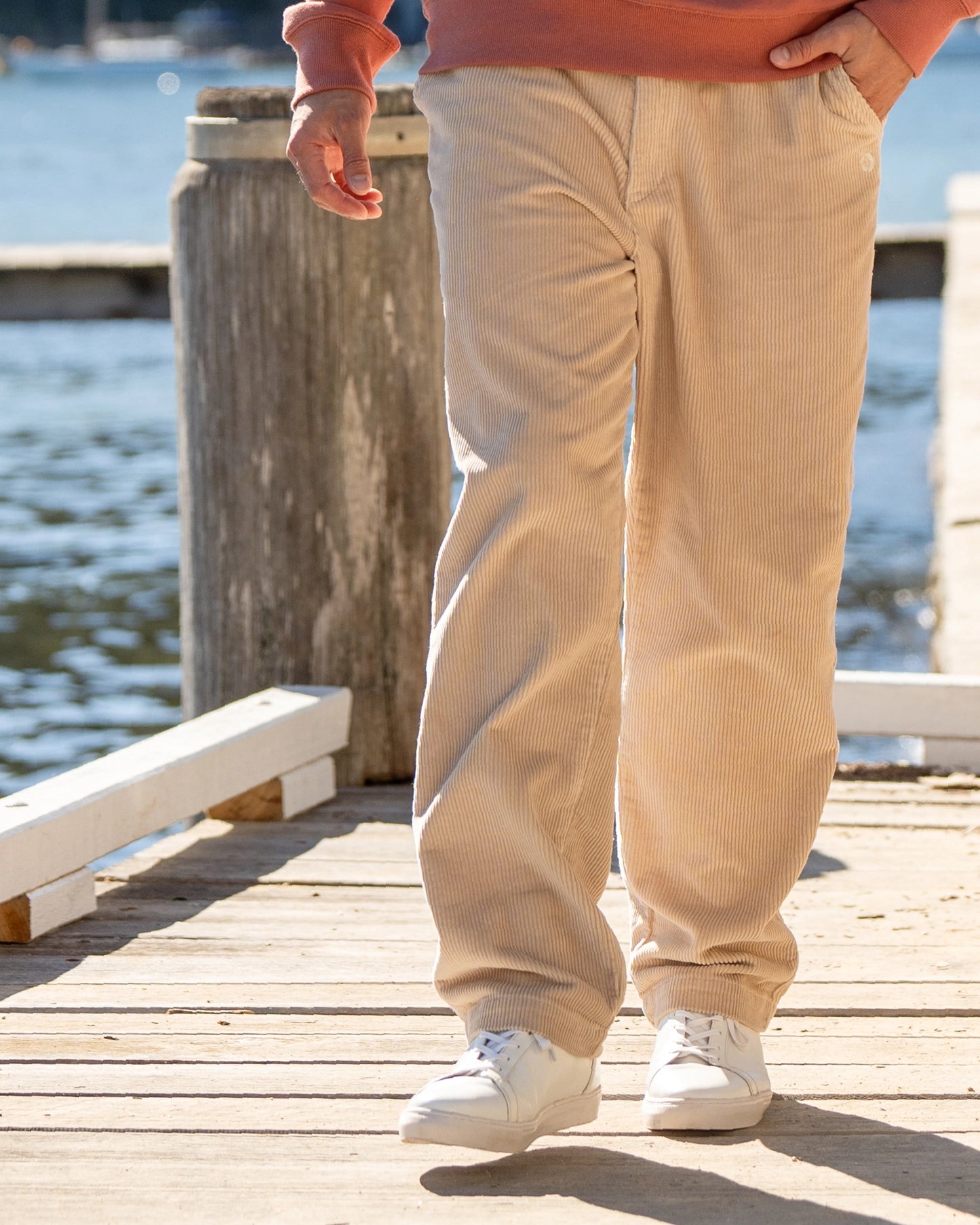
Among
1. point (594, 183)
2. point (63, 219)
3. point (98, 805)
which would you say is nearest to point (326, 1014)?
point (98, 805)

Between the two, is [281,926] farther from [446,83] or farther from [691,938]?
[446,83]

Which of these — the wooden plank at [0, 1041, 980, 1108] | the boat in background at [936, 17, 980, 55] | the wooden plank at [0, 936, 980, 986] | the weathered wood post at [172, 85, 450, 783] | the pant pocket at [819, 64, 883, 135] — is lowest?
the wooden plank at [0, 936, 980, 986]

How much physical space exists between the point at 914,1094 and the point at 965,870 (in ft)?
2.83

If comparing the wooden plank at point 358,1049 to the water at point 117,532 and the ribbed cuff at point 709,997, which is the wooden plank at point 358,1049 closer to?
the ribbed cuff at point 709,997

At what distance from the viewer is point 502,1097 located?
1807 mm

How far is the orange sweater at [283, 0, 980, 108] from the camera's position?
1849mm

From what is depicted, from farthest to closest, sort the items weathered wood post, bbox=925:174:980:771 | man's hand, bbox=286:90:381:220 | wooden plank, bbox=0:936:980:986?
1. weathered wood post, bbox=925:174:980:771
2. wooden plank, bbox=0:936:980:986
3. man's hand, bbox=286:90:381:220

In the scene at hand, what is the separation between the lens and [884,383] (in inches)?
533

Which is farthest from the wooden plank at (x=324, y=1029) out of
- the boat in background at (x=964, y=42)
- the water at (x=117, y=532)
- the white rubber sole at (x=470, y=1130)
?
the boat in background at (x=964, y=42)

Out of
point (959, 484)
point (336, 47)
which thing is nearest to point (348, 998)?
point (336, 47)

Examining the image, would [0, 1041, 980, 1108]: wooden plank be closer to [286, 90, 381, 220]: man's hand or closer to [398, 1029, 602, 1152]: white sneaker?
[398, 1029, 602, 1152]: white sneaker

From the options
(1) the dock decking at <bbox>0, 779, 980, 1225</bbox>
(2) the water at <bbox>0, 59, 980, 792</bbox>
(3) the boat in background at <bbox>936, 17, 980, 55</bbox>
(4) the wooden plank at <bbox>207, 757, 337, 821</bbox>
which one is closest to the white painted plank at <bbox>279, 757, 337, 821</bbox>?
(4) the wooden plank at <bbox>207, 757, 337, 821</bbox>

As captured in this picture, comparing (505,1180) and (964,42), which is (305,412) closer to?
(505,1180)

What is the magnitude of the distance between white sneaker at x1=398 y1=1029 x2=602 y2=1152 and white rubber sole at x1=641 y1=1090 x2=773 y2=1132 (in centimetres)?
8
